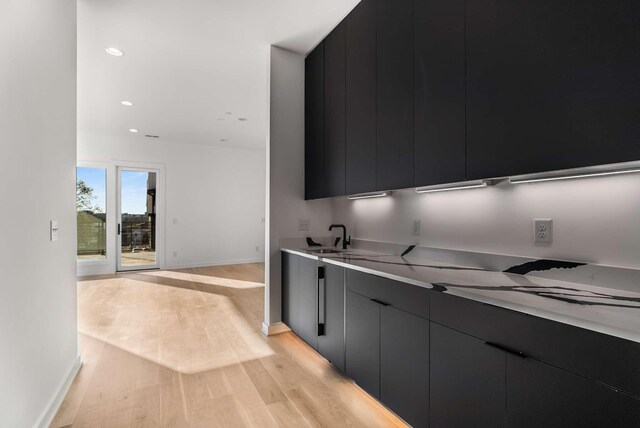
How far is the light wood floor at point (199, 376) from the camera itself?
1862 millimetres

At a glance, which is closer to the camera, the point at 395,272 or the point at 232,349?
the point at 395,272

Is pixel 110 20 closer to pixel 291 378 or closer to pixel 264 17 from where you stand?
pixel 264 17

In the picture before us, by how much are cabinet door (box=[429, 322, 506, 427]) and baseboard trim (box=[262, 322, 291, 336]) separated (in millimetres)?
1971

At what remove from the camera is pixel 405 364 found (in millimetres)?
1612

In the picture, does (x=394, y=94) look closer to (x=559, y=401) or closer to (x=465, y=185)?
(x=465, y=185)

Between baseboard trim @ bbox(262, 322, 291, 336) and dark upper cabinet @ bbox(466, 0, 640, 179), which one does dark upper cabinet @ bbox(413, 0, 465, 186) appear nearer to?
dark upper cabinet @ bbox(466, 0, 640, 179)

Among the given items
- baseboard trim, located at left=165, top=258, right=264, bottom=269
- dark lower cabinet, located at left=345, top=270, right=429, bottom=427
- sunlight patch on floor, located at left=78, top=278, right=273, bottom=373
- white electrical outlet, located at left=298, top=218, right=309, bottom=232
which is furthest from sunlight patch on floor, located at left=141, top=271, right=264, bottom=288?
dark lower cabinet, located at left=345, top=270, right=429, bottom=427

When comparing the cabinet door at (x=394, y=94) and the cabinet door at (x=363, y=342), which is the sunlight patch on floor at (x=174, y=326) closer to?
the cabinet door at (x=363, y=342)

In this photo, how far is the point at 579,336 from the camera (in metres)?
0.94

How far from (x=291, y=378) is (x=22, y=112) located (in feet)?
7.53

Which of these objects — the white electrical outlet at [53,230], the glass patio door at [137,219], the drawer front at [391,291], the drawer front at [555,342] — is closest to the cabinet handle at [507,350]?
the drawer front at [555,342]

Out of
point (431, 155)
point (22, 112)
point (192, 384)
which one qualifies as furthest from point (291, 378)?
point (22, 112)

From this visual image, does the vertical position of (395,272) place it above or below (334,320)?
above

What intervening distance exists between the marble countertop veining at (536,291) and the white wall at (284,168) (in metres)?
1.30
